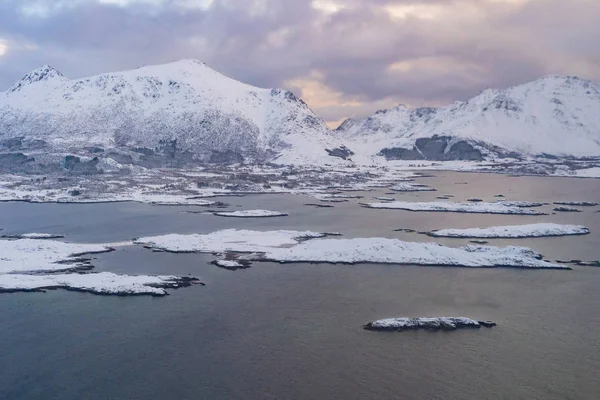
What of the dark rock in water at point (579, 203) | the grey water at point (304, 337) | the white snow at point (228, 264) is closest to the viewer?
the grey water at point (304, 337)

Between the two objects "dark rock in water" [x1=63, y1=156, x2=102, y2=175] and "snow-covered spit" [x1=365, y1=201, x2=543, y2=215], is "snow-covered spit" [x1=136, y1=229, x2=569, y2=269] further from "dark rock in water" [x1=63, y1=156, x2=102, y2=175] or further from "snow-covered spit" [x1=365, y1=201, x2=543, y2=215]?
"dark rock in water" [x1=63, y1=156, x2=102, y2=175]

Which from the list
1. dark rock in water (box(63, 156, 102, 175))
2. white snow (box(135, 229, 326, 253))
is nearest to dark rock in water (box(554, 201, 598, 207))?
white snow (box(135, 229, 326, 253))

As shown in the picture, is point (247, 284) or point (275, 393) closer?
point (275, 393)

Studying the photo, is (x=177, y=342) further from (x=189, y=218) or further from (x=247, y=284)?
(x=189, y=218)

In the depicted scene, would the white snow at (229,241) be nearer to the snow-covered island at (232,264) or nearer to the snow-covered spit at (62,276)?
the snow-covered island at (232,264)

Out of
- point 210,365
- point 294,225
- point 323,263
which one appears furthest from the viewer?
point 294,225

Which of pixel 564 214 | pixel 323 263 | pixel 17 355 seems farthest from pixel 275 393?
pixel 564 214

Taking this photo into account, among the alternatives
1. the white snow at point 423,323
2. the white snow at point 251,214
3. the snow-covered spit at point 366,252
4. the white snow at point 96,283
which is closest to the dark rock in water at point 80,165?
the white snow at point 251,214
